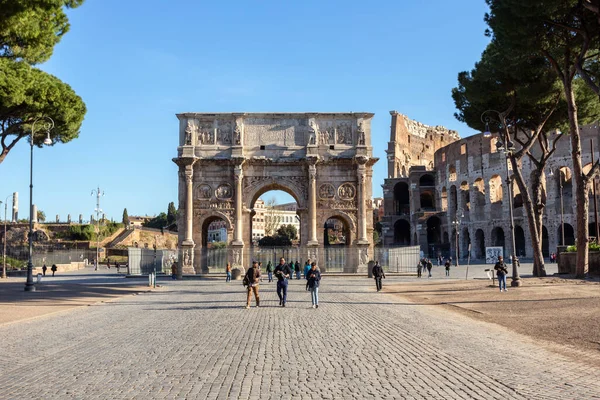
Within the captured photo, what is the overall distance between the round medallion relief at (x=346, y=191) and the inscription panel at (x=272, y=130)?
3.93 meters

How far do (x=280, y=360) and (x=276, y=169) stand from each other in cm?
2887

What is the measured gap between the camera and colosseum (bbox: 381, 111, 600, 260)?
176 feet

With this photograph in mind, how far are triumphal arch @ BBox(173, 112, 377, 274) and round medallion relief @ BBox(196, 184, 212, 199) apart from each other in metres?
0.05

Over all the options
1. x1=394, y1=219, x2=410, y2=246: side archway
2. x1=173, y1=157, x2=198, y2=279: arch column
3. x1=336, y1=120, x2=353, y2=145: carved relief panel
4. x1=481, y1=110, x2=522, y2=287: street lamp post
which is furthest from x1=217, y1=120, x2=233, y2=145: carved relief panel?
x1=394, y1=219, x2=410, y2=246: side archway

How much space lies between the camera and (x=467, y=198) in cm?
6612

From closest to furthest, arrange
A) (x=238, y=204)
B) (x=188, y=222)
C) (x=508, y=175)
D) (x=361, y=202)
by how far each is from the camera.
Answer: (x=508, y=175) < (x=188, y=222) < (x=238, y=204) < (x=361, y=202)

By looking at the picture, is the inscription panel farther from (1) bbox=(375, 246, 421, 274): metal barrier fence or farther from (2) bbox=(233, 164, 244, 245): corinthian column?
(1) bbox=(375, 246, 421, 274): metal barrier fence

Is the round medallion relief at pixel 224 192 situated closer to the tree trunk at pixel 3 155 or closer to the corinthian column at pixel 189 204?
the corinthian column at pixel 189 204

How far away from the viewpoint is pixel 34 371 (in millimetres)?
7020

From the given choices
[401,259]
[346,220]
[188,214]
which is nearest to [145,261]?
[188,214]

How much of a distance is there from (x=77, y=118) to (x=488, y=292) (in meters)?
18.2

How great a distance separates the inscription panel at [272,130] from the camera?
36.4 metres

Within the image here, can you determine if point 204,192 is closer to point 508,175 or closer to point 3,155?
point 3,155

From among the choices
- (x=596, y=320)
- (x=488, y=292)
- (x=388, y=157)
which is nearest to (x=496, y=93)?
(x=488, y=292)
